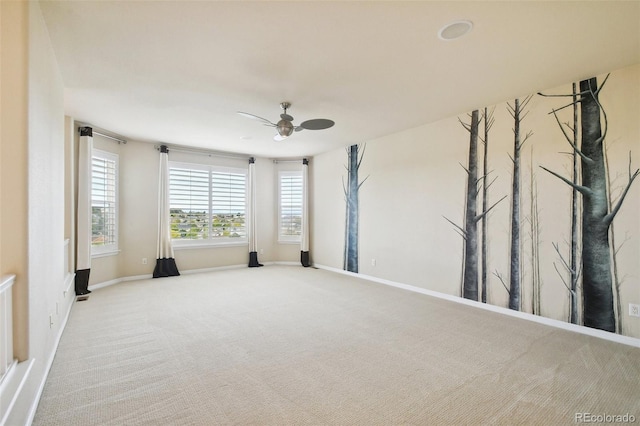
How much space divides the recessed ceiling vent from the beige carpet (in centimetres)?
281

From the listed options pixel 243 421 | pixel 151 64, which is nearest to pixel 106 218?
pixel 151 64

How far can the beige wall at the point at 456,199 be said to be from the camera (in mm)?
2979

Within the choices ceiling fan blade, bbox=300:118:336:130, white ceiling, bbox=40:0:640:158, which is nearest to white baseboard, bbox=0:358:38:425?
white ceiling, bbox=40:0:640:158

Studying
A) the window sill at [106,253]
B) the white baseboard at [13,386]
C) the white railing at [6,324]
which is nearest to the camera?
the white baseboard at [13,386]

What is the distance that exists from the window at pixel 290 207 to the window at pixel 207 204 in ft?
3.12

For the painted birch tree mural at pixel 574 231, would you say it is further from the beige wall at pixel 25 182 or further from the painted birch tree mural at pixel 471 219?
the beige wall at pixel 25 182

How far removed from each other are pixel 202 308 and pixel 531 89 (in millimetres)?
5099

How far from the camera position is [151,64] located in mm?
2795

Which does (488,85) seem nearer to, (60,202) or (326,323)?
(326,323)

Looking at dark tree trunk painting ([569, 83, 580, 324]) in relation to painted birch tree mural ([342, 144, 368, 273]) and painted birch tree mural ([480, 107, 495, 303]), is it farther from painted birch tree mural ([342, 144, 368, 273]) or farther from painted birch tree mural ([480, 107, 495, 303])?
painted birch tree mural ([342, 144, 368, 273])

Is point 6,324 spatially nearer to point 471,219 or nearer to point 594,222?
point 471,219

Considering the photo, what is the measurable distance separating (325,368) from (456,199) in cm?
327

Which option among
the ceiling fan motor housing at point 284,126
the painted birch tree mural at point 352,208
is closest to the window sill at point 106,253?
the ceiling fan motor housing at point 284,126

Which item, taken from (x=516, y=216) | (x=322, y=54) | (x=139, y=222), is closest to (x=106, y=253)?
(x=139, y=222)
